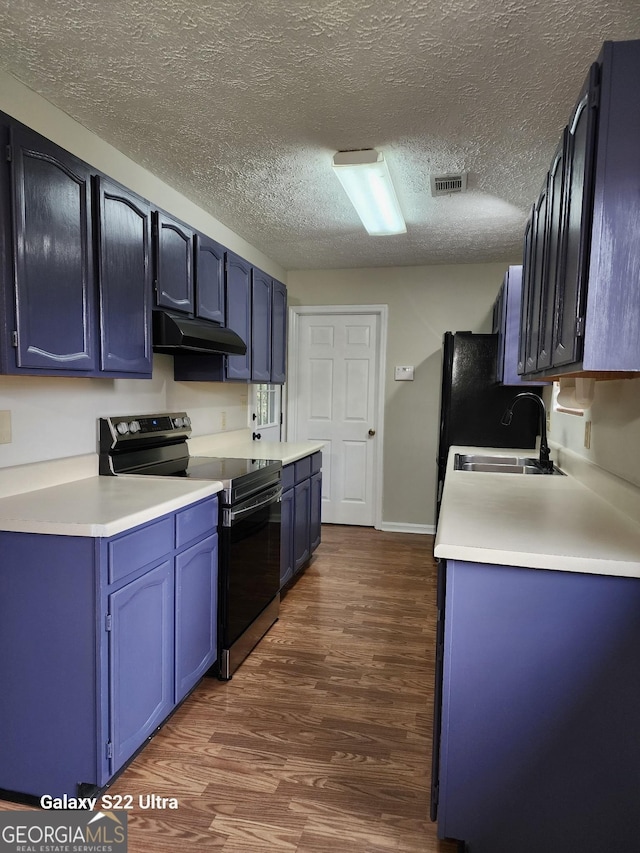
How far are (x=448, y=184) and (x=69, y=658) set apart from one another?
8.88 ft

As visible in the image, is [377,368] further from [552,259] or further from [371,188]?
[552,259]

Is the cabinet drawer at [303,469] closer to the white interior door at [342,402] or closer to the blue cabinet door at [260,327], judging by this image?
the blue cabinet door at [260,327]

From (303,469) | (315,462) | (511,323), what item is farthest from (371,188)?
(315,462)

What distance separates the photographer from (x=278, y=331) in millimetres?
4102

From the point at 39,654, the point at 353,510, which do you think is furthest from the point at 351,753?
the point at 353,510

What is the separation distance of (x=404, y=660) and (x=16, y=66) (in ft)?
9.60

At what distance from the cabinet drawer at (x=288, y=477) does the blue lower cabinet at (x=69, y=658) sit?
1.44 meters

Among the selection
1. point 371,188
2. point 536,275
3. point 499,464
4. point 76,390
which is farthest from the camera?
point 499,464

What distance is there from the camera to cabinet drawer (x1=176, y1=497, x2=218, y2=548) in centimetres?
205

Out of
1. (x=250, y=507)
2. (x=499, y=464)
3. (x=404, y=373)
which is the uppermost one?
(x=404, y=373)

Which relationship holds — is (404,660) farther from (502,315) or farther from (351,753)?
(502,315)

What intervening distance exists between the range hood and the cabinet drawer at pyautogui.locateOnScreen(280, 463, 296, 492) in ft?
2.55

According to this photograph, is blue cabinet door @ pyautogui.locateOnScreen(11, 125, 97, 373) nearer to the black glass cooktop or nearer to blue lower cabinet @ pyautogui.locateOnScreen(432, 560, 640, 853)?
the black glass cooktop

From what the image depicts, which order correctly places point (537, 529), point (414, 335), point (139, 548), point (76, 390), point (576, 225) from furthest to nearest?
point (414, 335) → point (76, 390) → point (139, 548) → point (537, 529) → point (576, 225)
